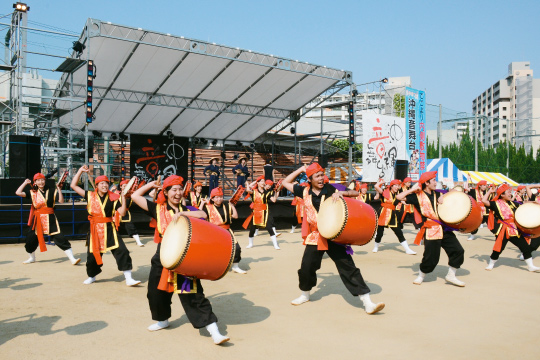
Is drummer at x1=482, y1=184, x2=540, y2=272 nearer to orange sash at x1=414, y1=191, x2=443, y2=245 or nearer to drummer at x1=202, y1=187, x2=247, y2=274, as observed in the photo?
orange sash at x1=414, y1=191, x2=443, y2=245

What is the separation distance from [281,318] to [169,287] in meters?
1.22

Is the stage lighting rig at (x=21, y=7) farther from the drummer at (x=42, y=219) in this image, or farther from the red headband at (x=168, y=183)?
the red headband at (x=168, y=183)

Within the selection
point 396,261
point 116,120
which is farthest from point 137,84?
point 396,261

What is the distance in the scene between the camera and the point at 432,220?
5629mm

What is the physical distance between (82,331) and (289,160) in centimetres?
1727

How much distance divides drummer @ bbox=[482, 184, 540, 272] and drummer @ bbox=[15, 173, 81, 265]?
6.67m

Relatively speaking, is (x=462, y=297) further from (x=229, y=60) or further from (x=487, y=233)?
(x=229, y=60)

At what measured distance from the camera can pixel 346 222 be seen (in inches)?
163

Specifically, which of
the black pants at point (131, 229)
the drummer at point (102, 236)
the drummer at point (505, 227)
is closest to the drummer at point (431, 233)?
the drummer at point (505, 227)

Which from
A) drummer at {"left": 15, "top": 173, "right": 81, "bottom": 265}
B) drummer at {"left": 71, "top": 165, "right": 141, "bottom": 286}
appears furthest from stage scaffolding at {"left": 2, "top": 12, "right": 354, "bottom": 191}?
Answer: drummer at {"left": 71, "top": 165, "right": 141, "bottom": 286}

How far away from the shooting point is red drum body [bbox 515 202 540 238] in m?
6.40

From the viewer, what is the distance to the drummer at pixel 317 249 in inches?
170

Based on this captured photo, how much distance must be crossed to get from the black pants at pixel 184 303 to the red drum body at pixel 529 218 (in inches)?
204

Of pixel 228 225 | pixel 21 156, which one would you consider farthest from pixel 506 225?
pixel 21 156
